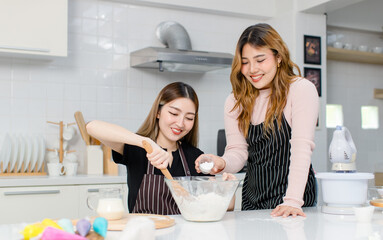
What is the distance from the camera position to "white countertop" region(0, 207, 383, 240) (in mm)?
1238

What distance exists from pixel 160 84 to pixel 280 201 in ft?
6.86

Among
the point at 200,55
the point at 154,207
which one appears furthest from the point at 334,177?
the point at 200,55

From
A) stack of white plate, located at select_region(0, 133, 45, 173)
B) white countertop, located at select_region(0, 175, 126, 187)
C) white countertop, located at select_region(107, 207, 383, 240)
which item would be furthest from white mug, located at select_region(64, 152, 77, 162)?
white countertop, located at select_region(107, 207, 383, 240)

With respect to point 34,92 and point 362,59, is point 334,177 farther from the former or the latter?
point 362,59

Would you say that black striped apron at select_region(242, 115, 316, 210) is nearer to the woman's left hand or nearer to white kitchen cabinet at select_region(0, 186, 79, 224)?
the woman's left hand

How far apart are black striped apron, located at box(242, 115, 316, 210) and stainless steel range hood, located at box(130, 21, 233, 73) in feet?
4.94

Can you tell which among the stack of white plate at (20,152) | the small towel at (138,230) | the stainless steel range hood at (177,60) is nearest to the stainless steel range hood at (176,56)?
the stainless steel range hood at (177,60)

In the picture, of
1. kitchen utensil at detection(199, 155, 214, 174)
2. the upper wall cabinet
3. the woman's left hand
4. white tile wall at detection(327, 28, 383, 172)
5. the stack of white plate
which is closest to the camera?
the woman's left hand

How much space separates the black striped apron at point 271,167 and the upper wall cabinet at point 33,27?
171 cm

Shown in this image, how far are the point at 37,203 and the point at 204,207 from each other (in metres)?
1.68

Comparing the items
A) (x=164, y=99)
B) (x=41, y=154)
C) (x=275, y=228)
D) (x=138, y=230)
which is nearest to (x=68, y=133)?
(x=41, y=154)

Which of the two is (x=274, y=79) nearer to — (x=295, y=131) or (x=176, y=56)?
(x=295, y=131)

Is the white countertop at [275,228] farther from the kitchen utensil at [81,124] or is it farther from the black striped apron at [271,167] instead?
the kitchen utensil at [81,124]

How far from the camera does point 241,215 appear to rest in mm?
1619
